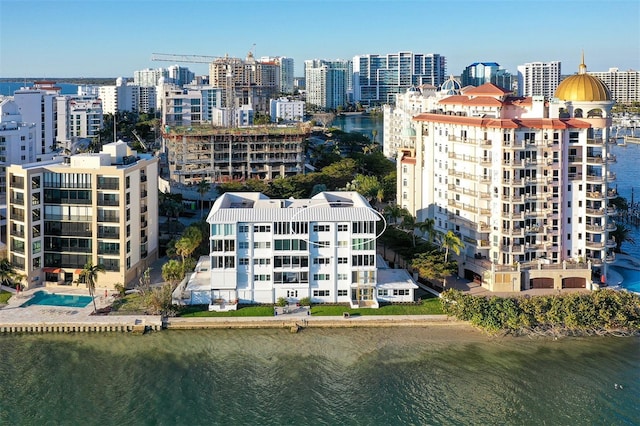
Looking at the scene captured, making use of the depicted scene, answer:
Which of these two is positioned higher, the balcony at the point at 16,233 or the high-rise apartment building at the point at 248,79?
the high-rise apartment building at the point at 248,79

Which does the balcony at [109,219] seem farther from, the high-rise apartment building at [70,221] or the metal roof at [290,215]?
the metal roof at [290,215]

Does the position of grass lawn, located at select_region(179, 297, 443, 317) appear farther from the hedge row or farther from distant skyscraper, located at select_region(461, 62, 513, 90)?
distant skyscraper, located at select_region(461, 62, 513, 90)

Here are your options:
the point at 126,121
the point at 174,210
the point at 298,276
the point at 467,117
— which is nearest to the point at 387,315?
the point at 298,276

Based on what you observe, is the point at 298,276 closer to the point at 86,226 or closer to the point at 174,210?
the point at 86,226

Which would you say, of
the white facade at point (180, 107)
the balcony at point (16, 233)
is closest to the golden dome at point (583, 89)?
the balcony at point (16, 233)

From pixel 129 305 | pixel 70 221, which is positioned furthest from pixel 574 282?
pixel 70 221

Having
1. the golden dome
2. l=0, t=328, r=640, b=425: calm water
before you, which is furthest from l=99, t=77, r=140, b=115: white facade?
l=0, t=328, r=640, b=425: calm water
